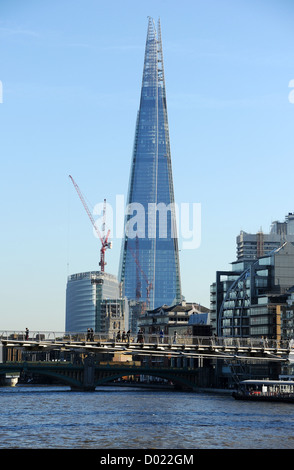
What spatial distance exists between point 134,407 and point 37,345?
107 ft

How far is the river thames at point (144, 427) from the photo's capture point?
94750 millimetres

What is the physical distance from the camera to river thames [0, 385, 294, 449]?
94750 millimetres

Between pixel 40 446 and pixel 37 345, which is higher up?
pixel 37 345

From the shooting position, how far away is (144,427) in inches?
4473

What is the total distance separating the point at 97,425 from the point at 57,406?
47446 millimetres

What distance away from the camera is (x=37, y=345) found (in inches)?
5340

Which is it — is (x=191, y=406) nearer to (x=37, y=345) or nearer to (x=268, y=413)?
(x=268, y=413)
